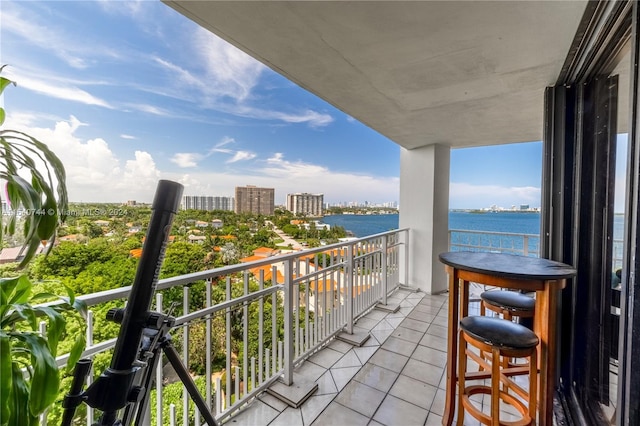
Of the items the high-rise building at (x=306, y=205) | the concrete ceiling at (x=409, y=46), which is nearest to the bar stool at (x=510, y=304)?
the concrete ceiling at (x=409, y=46)

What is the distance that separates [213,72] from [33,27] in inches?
334

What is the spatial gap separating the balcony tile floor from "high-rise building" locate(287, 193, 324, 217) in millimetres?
4974

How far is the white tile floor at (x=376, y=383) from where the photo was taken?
1.72m

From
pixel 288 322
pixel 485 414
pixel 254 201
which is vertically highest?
pixel 254 201

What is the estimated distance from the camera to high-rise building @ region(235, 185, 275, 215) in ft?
20.8

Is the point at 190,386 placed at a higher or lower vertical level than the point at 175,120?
lower

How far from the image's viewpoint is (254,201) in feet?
22.9

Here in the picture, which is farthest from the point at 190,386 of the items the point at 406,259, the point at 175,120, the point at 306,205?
the point at 175,120

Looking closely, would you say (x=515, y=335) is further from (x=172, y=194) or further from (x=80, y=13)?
(x=80, y=13)

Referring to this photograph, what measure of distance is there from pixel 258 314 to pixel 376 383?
1.06 m

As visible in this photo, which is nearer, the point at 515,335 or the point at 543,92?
the point at 515,335

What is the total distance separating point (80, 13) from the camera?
313cm

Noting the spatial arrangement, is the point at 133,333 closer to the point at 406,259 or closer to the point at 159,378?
the point at 159,378

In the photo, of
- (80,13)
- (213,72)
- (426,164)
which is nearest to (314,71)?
(426,164)
